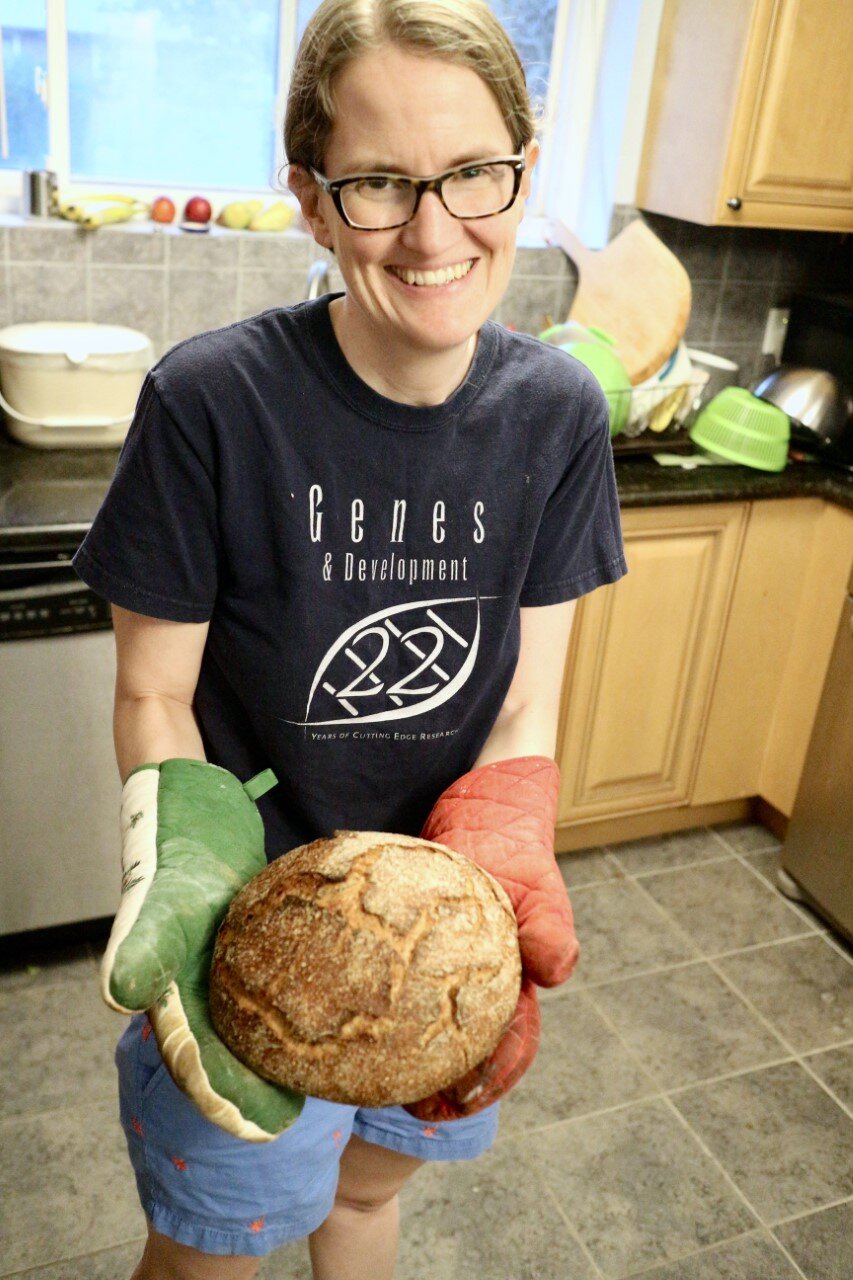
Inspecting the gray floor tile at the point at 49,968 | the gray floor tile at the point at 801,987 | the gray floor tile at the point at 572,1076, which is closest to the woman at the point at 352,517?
the gray floor tile at the point at 572,1076

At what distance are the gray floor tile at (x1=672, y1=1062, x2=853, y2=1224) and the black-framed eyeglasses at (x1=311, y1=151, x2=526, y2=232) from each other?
1652 mm

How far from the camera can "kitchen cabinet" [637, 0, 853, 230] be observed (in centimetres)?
238

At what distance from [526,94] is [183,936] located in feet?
2.48

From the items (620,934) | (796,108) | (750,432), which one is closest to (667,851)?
(620,934)

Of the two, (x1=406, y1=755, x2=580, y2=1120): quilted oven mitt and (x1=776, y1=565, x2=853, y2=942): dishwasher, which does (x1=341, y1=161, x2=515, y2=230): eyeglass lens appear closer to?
(x1=406, y1=755, x2=580, y2=1120): quilted oven mitt

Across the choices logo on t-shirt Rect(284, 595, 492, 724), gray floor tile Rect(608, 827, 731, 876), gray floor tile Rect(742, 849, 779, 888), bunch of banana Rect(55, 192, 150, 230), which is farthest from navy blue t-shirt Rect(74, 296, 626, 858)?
gray floor tile Rect(742, 849, 779, 888)

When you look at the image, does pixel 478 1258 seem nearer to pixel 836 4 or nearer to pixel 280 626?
pixel 280 626

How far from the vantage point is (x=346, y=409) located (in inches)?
42.4

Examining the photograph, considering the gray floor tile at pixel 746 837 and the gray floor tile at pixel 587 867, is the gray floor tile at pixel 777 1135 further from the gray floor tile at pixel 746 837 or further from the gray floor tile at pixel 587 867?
the gray floor tile at pixel 746 837

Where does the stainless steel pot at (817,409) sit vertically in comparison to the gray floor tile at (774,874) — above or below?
above

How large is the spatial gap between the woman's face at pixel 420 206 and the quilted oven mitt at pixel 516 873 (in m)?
0.42

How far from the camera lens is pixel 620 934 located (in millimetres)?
2523

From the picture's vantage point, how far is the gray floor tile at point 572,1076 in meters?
2.06

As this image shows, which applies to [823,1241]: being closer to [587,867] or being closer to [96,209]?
[587,867]
